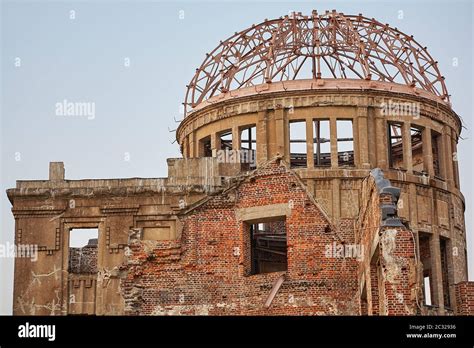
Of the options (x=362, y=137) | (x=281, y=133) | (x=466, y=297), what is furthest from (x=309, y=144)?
(x=466, y=297)

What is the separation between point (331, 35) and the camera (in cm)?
4216

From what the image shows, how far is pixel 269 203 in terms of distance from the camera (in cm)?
2948

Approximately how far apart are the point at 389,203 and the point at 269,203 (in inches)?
291

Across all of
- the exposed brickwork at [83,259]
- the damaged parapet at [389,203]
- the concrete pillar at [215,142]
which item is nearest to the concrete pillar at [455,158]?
the concrete pillar at [215,142]

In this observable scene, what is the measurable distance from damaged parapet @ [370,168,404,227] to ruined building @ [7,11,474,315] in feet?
6.63

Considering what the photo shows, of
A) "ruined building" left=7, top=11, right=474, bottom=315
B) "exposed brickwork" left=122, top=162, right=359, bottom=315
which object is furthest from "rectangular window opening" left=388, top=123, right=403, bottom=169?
"exposed brickwork" left=122, top=162, right=359, bottom=315

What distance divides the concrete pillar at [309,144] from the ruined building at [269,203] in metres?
0.13

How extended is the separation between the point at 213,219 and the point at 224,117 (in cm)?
1323

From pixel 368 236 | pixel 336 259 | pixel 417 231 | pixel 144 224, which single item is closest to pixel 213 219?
pixel 336 259

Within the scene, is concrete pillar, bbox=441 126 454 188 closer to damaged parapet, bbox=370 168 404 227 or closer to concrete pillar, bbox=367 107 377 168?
concrete pillar, bbox=367 107 377 168

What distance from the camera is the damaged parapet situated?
2197 cm

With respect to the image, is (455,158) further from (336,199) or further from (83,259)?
(83,259)

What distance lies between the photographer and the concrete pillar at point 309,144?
4144 cm
